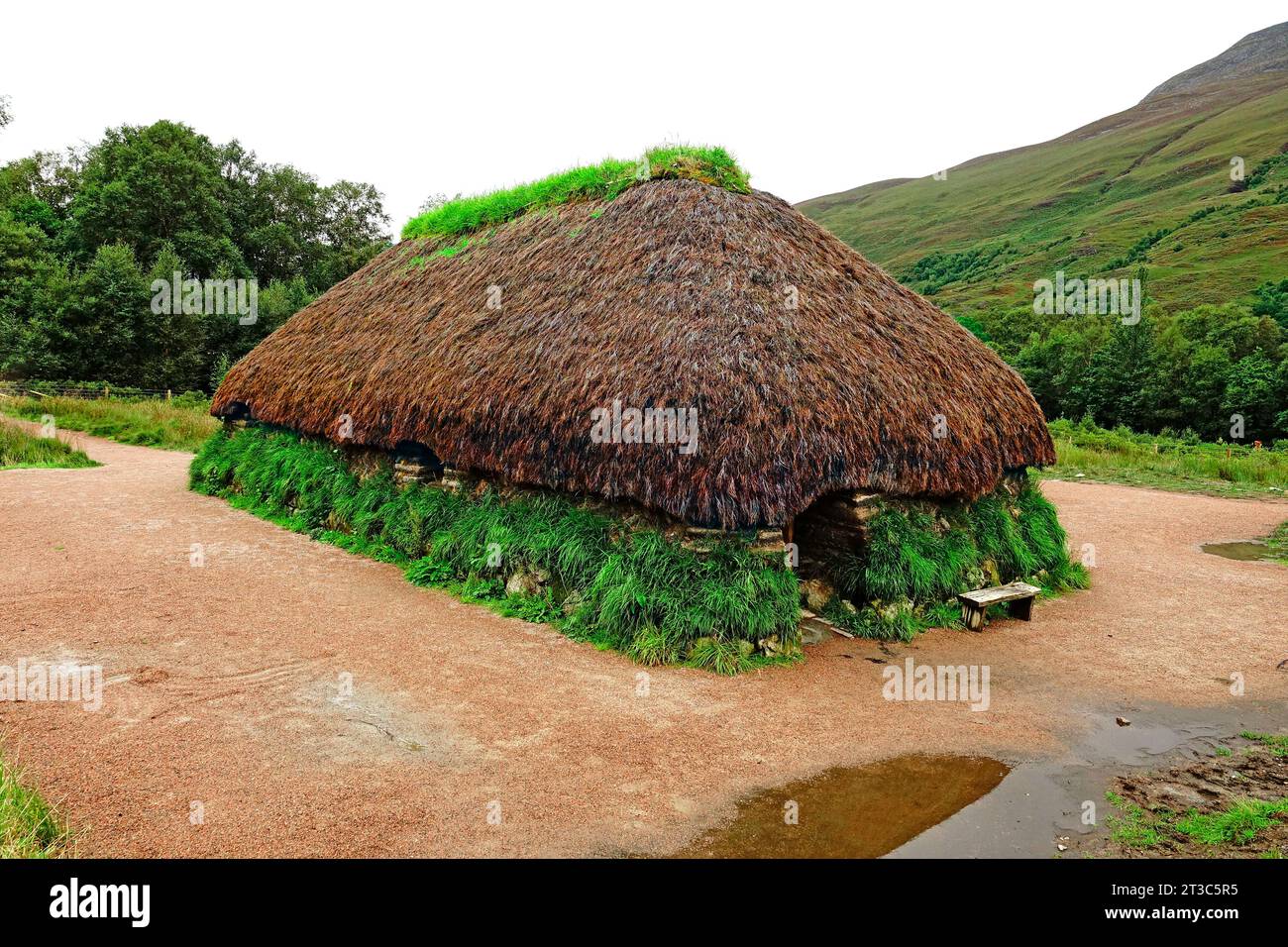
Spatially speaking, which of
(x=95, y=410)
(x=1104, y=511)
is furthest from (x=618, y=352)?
(x=95, y=410)

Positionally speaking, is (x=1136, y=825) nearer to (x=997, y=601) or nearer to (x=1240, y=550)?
(x=997, y=601)

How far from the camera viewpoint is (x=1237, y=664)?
22.8 feet

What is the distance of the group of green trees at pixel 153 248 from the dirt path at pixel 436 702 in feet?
86.9

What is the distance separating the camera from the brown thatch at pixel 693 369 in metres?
6.82

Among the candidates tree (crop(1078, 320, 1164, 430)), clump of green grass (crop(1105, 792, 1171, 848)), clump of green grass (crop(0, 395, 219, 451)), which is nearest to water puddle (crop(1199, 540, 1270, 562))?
clump of green grass (crop(1105, 792, 1171, 848))

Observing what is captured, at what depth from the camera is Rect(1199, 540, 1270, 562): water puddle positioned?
11.2 meters

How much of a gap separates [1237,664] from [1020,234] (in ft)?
295

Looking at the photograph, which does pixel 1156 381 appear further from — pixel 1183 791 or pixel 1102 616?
pixel 1183 791

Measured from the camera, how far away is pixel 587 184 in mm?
10914

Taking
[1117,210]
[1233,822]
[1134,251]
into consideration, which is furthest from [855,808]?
[1117,210]

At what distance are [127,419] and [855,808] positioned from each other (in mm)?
24813

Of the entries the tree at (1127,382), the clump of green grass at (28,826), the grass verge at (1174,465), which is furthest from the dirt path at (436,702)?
the tree at (1127,382)

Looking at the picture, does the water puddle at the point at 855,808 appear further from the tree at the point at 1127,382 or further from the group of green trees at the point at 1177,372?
the tree at the point at 1127,382

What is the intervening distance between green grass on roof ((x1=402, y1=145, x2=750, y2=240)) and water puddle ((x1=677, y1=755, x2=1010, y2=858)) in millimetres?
7544
